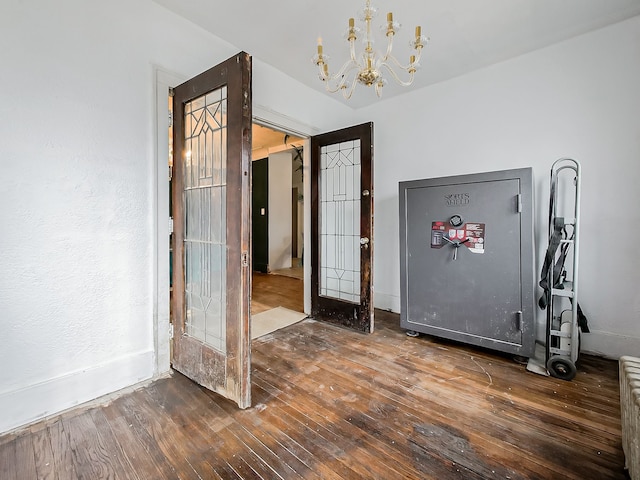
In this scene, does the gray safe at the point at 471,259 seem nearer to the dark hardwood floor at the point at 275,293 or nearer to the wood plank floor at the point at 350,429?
the wood plank floor at the point at 350,429

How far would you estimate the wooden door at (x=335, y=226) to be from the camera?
324 cm

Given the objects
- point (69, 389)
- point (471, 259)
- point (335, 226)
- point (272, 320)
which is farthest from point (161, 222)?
point (471, 259)

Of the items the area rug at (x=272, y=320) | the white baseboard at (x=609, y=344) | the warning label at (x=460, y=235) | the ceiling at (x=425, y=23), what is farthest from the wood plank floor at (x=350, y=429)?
the ceiling at (x=425, y=23)

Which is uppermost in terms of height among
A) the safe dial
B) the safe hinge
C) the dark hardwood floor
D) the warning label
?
the safe dial

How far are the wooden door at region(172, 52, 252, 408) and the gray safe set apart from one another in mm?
1675

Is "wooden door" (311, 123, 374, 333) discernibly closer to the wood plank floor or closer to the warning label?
the warning label

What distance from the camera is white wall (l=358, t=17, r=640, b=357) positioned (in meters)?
2.28

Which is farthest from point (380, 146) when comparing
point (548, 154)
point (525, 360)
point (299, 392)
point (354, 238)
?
point (299, 392)

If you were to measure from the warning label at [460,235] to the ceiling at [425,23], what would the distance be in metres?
1.56

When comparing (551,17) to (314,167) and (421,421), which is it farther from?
(421,421)

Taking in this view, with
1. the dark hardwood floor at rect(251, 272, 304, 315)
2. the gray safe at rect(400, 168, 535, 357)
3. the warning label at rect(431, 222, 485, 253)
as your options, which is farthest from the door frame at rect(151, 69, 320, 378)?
the warning label at rect(431, 222, 485, 253)

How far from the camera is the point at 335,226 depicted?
3471 millimetres

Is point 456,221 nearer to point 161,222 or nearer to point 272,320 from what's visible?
point 272,320

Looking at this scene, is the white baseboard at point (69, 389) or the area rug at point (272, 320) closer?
the white baseboard at point (69, 389)
